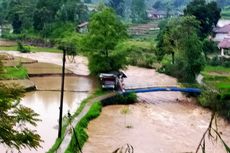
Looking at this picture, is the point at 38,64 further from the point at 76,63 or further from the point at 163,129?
the point at 163,129

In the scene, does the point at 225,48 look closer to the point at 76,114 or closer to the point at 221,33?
the point at 221,33

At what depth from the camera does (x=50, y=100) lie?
2512 centimetres

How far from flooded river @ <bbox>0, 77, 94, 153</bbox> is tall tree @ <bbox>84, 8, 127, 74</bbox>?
186 cm

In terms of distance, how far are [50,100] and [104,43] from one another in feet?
17.3

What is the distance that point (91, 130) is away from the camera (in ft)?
64.2

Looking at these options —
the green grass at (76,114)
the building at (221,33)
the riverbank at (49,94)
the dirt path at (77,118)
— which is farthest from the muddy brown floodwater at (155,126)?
the building at (221,33)

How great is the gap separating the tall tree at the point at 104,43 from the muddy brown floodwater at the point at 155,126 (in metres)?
2.76

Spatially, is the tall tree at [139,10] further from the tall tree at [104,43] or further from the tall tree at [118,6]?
the tall tree at [104,43]

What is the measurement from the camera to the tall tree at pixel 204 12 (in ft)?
133

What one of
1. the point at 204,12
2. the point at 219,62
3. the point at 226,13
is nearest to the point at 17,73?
the point at 219,62

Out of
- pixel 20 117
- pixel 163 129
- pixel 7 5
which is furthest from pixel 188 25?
pixel 7 5

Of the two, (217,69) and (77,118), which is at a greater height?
(77,118)

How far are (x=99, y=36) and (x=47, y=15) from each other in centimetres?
2855

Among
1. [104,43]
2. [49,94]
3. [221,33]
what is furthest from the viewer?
[221,33]
